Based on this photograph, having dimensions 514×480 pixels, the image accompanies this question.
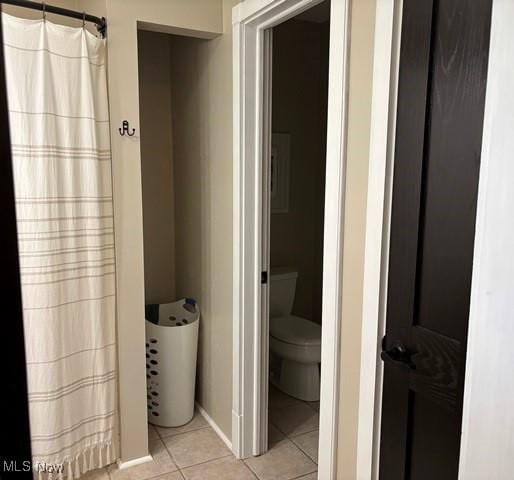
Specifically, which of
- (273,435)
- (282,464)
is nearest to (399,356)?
(282,464)

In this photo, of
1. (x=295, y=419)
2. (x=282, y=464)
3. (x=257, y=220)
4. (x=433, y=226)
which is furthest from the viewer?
(x=295, y=419)

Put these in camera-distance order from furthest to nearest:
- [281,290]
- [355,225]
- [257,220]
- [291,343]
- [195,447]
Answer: [281,290], [291,343], [195,447], [257,220], [355,225]

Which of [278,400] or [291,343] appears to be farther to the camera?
[278,400]

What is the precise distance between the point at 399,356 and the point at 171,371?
1.58 m

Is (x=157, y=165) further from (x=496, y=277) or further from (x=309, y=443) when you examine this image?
(x=496, y=277)

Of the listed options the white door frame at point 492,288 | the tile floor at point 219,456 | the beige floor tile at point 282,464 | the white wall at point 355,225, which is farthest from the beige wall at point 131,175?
the white door frame at point 492,288

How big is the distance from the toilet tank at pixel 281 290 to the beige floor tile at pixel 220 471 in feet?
3.64

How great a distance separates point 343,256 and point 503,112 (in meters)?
0.75

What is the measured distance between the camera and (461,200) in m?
1.17

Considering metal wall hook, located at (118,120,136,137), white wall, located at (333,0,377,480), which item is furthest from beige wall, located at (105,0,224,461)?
white wall, located at (333,0,377,480)

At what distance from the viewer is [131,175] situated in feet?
7.15

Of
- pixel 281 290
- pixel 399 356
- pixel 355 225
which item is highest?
pixel 355 225

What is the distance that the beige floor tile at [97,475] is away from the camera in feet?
7.27

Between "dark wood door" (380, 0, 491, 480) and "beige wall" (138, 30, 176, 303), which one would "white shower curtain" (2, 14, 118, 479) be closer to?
"beige wall" (138, 30, 176, 303)
